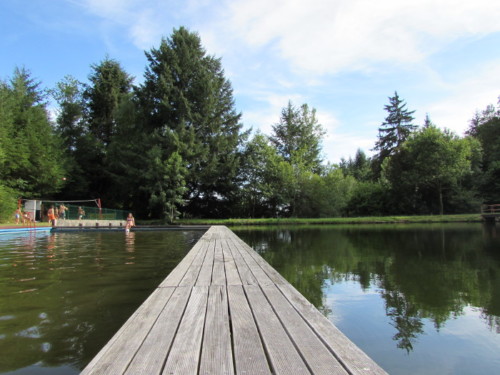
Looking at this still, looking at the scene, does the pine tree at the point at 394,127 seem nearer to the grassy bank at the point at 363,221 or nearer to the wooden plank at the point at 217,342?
the grassy bank at the point at 363,221

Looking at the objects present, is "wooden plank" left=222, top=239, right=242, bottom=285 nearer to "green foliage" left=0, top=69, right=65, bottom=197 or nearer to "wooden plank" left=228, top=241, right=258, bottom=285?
"wooden plank" left=228, top=241, right=258, bottom=285

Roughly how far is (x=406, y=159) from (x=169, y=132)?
78.1 ft

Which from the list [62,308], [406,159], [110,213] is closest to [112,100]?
[110,213]

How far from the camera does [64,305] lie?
431 centimetres

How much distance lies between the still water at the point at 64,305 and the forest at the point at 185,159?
19.6 meters

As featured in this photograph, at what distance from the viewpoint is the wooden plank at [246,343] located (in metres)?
1.72

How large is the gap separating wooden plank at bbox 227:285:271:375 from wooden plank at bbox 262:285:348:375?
228mm

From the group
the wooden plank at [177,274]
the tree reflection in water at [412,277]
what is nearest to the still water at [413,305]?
the tree reflection in water at [412,277]

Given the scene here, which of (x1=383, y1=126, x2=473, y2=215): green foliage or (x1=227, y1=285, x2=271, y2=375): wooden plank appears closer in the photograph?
(x1=227, y1=285, x2=271, y2=375): wooden plank

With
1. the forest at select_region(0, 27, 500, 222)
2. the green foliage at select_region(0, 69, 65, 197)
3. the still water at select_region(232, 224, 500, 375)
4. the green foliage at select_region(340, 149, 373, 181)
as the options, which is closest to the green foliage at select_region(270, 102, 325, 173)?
the forest at select_region(0, 27, 500, 222)

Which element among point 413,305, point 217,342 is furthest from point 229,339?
point 413,305

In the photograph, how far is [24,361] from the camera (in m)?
2.79

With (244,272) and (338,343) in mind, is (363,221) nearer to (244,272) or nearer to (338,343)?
(244,272)

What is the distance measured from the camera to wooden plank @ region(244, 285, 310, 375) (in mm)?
1695
